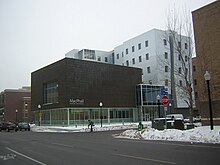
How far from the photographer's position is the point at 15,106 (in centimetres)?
10550

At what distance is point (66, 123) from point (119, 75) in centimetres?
1741

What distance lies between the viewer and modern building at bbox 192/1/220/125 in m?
24.7

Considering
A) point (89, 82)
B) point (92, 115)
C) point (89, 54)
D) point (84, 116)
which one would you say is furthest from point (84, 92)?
point (89, 54)

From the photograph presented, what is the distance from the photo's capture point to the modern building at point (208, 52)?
24656 millimetres

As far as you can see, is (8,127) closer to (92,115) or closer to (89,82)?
(92,115)

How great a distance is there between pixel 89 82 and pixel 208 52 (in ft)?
108

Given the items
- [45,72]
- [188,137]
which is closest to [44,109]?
[45,72]

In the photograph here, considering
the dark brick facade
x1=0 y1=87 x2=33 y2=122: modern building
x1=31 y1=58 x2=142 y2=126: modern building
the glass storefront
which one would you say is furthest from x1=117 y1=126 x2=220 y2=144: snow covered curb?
x1=0 y1=87 x2=33 y2=122: modern building

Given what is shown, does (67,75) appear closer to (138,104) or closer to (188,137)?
(138,104)

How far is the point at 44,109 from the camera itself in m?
61.1

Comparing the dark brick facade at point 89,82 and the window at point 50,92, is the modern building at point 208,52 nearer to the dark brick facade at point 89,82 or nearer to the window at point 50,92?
the dark brick facade at point 89,82

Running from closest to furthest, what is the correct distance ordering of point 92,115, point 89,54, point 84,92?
point 84,92 < point 92,115 < point 89,54

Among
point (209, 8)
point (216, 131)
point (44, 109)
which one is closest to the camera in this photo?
point (216, 131)

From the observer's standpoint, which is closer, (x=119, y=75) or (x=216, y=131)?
(x=216, y=131)
